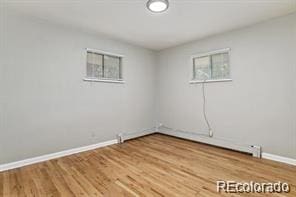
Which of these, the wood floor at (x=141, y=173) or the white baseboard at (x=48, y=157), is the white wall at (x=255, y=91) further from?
the white baseboard at (x=48, y=157)

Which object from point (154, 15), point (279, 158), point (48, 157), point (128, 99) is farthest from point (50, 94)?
point (279, 158)

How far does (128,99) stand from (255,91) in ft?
9.35

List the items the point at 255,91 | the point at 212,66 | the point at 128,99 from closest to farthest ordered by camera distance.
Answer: the point at 255,91 < the point at 212,66 < the point at 128,99

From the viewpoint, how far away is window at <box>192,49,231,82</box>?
3586mm

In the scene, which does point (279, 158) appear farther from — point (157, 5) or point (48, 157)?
point (48, 157)

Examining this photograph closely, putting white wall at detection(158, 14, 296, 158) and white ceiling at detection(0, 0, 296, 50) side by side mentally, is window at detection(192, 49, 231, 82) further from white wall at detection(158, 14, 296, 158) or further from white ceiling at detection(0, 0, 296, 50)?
white ceiling at detection(0, 0, 296, 50)

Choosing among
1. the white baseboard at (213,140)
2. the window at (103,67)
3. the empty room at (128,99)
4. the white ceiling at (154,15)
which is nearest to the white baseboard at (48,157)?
the empty room at (128,99)

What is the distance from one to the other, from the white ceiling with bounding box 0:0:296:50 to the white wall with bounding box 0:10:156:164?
34 cm

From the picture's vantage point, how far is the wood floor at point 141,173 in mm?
1976

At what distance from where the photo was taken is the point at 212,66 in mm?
3850

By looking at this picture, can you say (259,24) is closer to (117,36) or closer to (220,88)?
(220,88)

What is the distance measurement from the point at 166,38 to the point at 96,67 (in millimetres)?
1807

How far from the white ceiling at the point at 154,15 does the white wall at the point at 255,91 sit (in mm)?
295

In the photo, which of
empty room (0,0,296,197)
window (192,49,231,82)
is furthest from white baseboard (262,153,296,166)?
window (192,49,231,82)
